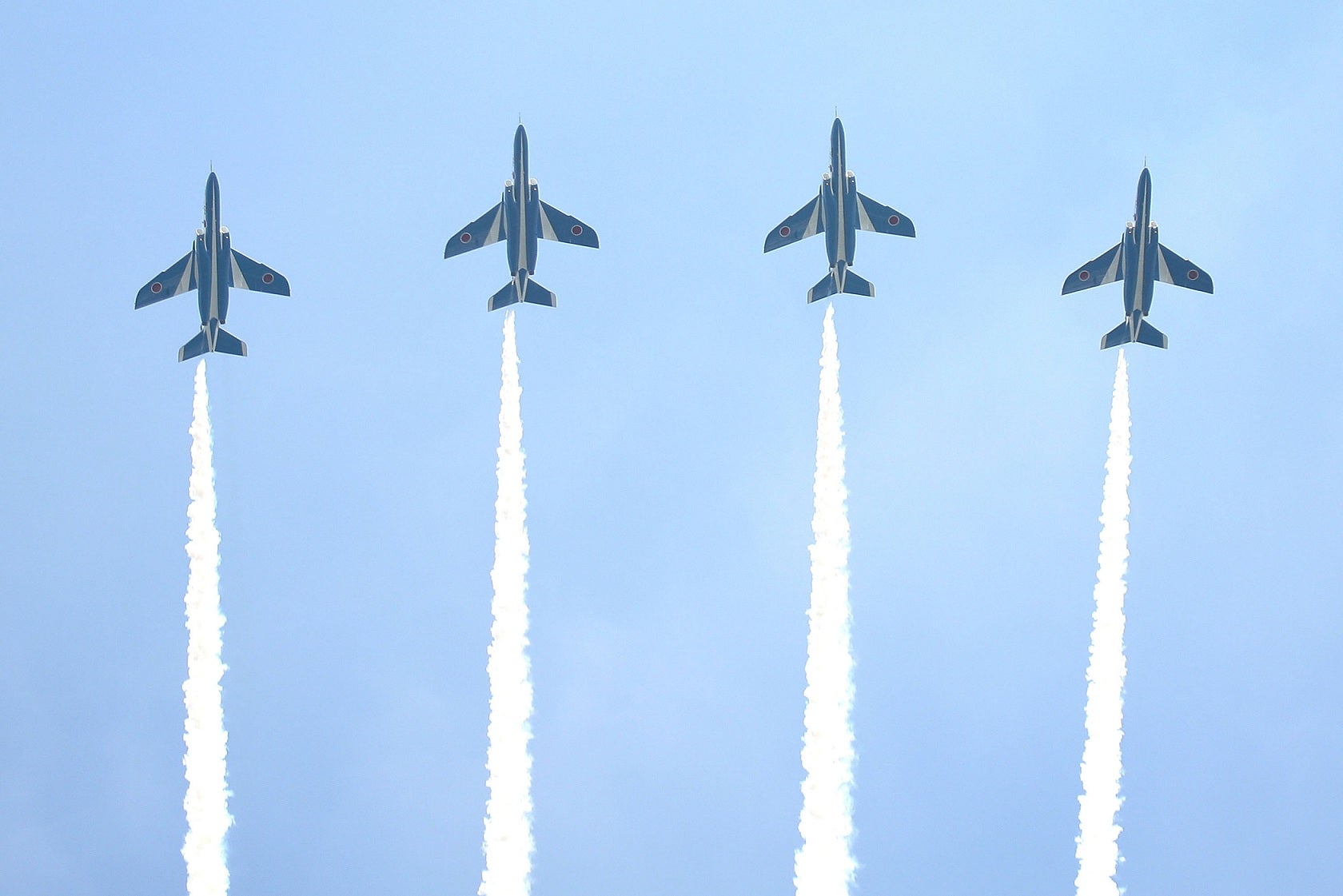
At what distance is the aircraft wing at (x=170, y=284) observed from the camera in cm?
7650

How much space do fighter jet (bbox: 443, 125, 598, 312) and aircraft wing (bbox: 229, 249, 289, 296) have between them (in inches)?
258

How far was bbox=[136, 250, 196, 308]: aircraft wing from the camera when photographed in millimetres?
76500

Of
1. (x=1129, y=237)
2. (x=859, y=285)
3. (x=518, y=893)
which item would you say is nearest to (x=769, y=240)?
(x=859, y=285)

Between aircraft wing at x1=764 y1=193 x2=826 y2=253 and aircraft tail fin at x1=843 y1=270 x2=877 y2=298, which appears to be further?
aircraft wing at x1=764 y1=193 x2=826 y2=253

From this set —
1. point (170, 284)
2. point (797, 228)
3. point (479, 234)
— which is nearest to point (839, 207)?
point (797, 228)

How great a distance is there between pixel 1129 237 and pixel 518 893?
98.6 ft

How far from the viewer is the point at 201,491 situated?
7344 centimetres

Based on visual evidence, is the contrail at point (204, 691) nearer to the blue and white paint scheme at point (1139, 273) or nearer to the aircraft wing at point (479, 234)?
the aircraft wing at point (479, 234)

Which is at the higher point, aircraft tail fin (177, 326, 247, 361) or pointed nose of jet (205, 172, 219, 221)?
pointed nose of jet (205, 172, 219, 221)

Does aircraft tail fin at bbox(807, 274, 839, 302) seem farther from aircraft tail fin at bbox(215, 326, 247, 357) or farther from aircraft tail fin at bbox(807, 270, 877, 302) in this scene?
aircraft tail fin at bbox(215, 326, 247, 357)

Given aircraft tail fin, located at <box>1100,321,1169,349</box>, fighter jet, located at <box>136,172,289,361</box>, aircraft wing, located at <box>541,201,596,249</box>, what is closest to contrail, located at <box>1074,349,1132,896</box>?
aircraft tail fin, located at <box>1100,321,1169,349</box>

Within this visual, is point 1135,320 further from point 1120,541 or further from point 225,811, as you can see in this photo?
point 225,811

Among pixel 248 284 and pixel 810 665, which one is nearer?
pixel 810 665

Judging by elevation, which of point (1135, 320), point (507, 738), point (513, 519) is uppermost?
point (1135, 320)
